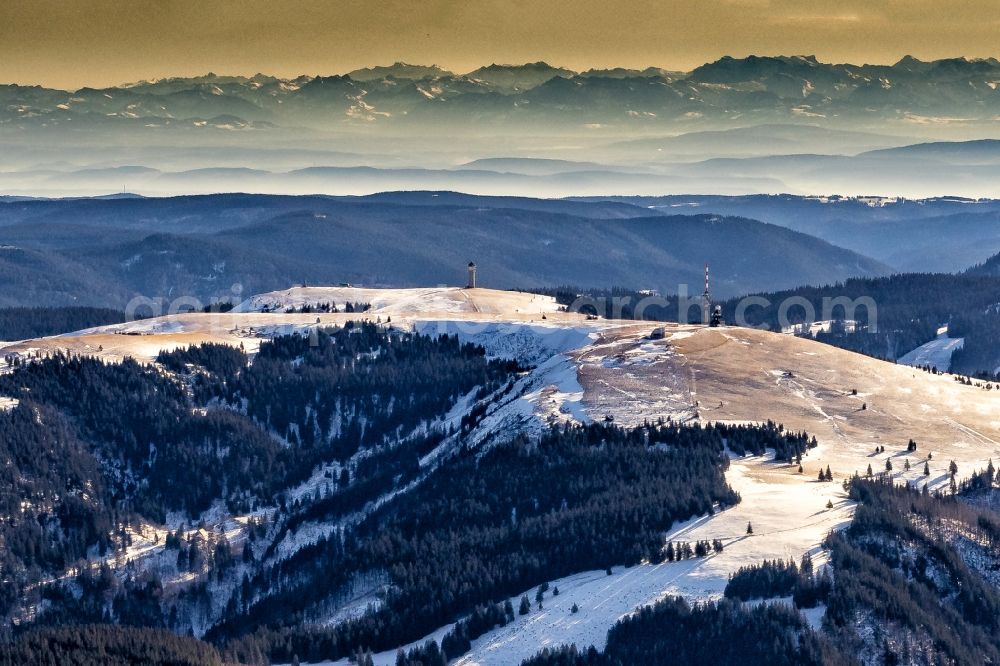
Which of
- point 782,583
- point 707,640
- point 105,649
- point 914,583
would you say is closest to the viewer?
point 707,640

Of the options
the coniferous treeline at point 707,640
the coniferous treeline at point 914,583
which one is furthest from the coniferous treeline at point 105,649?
the coniferous treeline at point 914,583

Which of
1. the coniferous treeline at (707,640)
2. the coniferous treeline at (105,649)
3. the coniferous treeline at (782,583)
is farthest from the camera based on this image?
the coniferous treeline at (105,649)

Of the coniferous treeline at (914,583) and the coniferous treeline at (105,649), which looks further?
the coniferous treeline at (105,649)

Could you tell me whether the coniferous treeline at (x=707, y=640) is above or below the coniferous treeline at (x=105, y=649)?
above

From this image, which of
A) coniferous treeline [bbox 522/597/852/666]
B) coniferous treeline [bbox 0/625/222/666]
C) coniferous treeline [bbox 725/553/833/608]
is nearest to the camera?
coniferous treeline [bbox 522/597/852/666]

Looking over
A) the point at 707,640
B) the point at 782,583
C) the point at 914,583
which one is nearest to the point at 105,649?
the point at 707,640

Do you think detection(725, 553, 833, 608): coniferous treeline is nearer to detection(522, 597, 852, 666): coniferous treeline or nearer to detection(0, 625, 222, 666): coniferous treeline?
detection(522, 597, 852, 666): coniferous treeline

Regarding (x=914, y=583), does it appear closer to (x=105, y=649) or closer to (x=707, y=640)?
(x=707, y=640)

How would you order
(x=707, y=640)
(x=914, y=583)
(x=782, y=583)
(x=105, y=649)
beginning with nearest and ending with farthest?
(x=707, y=640) < (x=782, y=583) < (x=914, y=583) < (x=105, y=649)

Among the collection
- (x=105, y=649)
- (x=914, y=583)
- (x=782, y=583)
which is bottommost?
(x=105, y=649)

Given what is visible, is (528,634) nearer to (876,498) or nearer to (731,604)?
(731,604)

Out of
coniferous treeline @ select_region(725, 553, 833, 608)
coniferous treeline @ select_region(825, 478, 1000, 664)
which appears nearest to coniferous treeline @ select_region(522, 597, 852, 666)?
coniferous treeline @ select_region(725, 553, 833, 608)

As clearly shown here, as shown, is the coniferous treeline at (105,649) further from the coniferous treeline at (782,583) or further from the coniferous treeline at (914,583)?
the coniferous treeline at (914,583)

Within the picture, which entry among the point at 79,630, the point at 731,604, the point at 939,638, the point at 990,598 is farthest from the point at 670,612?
the point at 79,630
